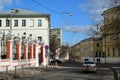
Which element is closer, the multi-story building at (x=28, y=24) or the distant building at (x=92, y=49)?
the multi-story building at (x=28, y=24)

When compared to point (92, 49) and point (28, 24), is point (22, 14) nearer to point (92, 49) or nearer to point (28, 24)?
point (28, 24)

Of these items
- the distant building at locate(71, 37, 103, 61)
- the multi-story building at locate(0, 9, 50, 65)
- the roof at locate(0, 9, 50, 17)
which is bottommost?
the distant building at locate(71, 37, 103, 61)

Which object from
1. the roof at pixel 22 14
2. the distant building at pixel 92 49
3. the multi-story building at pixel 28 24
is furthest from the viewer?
the distant building at pixel 92 49

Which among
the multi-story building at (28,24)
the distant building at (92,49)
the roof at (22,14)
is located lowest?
the distant building at (92,49)

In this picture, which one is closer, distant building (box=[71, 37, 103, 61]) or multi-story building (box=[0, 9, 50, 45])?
multi-story building (box=[0, 9, 50, 45])

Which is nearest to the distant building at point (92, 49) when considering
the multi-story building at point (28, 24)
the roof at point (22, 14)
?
the multi-story building at point (28, 24)

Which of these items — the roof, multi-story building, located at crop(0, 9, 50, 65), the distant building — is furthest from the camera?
the distant building

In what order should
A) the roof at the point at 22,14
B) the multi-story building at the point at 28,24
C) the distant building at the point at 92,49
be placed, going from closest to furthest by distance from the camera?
the multi-story building at the point at 28,24, the roof at the point at 22,14, the distant building at the point at 92,49

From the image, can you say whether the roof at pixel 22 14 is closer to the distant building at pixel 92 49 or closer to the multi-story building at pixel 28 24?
the multi-story building at pixel 28 24

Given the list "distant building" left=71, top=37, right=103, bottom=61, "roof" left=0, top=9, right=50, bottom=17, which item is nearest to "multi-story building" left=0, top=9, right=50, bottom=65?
"roof" left=0, top=9, right=50, bottom=17

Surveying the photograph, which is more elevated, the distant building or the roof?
the roof

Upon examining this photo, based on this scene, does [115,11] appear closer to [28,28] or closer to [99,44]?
[28,28]

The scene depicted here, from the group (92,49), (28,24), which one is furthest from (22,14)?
(92,49)

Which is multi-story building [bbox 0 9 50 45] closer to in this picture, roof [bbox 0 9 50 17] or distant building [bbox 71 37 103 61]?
roof [bbox 0 9 50 17]
